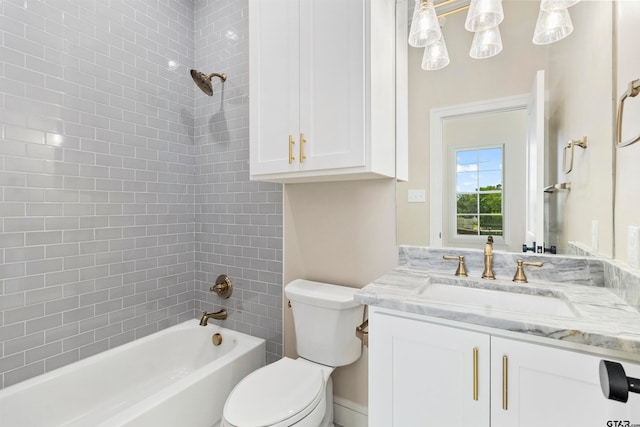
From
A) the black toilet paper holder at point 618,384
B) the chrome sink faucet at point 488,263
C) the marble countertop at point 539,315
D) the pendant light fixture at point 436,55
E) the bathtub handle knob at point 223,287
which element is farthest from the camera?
the bathtub handle knob at point 223,287

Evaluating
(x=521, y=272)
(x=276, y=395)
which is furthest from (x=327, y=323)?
(x=521, y=272)

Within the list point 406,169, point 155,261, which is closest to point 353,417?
point 406,169

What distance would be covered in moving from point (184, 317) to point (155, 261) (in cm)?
49

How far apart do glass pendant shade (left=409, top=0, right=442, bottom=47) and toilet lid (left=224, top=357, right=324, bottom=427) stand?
1.66 meters

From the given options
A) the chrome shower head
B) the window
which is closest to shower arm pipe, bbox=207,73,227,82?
the chrome shower head

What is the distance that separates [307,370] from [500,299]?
0.93 m

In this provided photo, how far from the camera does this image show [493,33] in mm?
1300

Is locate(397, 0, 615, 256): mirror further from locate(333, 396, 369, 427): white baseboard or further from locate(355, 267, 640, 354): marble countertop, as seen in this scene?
locate(333, 396, 369, 427): white baseboard

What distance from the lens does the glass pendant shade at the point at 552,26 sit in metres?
1.18

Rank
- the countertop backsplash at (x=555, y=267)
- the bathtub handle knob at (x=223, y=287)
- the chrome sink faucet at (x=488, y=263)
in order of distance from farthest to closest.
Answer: the bathtub handle knob at (x=223, y=287), the chrome sink faucet at (x=488, y=263), the countertop backsplash at (x=555, y=267)

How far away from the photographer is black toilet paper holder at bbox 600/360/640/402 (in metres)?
0.56

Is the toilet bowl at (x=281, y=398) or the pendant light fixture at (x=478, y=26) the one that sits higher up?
the pendant light fixture at (x=478, y=26)

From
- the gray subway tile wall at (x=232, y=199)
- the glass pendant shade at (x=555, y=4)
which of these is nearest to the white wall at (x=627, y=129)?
the glass pendant shade at (x=555, y=4)

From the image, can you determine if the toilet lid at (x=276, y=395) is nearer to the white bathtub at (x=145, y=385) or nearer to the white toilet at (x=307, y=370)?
the white toilet at (x=307, y=370)
